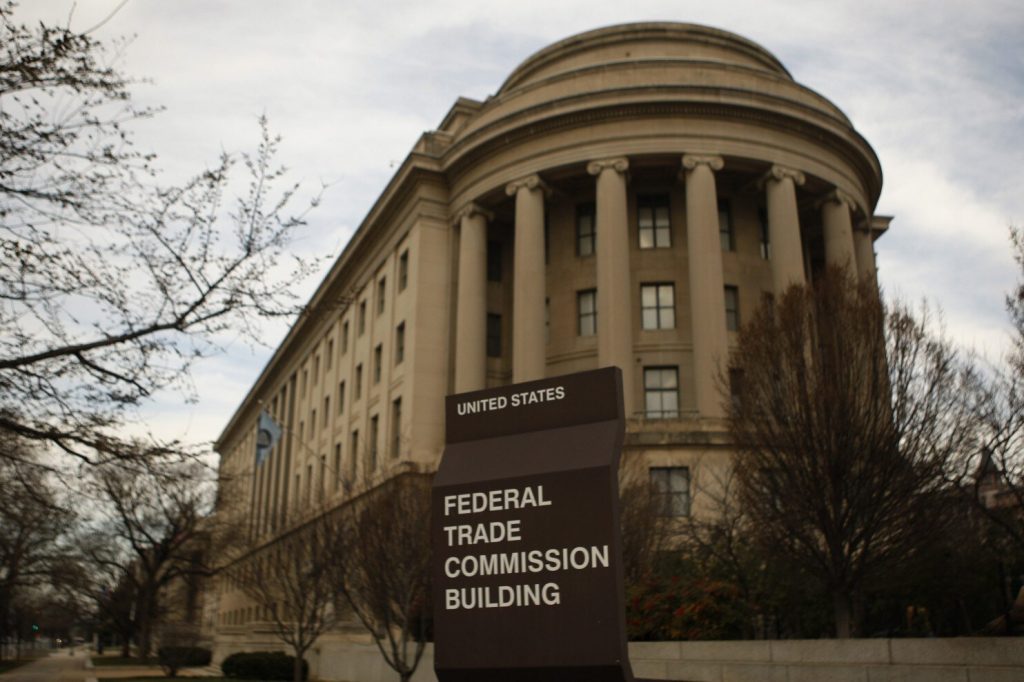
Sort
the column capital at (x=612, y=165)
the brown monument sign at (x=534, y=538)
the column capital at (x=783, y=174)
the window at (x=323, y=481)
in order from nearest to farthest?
the brown monument sign at (x=534, y=538) → the window at (x=323, y=481) → the column capital at (x=612, y=165) → the column capital at (x=783, y=174)

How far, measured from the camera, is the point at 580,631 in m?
5.64

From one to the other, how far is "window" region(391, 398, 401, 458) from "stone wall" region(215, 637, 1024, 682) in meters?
27.1

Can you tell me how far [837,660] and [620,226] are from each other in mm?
27692

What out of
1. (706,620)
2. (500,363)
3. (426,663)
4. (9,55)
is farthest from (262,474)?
(9,55)

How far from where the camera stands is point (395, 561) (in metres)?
25.6

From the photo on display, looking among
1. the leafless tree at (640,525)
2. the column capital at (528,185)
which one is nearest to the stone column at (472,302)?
the column capital at (528,185)

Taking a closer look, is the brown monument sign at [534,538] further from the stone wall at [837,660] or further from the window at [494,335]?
the window at [494,335]

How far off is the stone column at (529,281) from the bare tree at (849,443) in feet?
67.1

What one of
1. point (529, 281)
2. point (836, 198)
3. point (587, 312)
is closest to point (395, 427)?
point (529, 281)

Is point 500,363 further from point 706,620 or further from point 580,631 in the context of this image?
point 580,631

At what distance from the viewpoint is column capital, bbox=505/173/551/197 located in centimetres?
4309

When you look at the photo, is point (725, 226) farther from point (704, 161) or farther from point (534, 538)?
point (534, 538)

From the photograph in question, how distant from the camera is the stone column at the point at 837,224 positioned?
42.7 meters

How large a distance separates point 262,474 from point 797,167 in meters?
59.6
